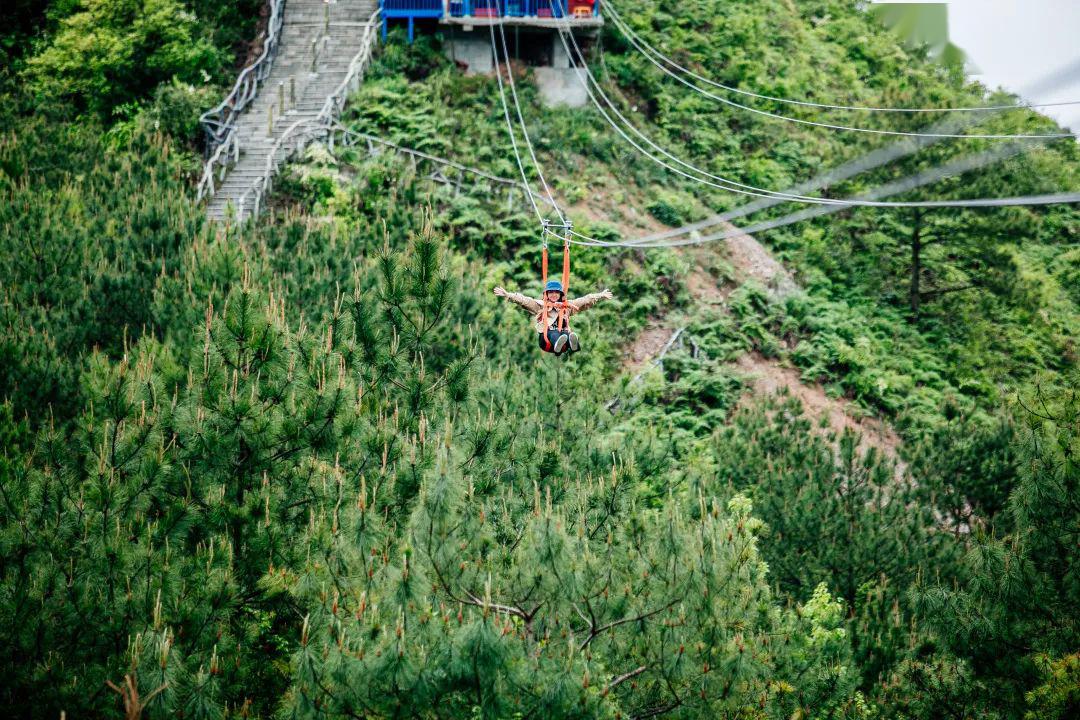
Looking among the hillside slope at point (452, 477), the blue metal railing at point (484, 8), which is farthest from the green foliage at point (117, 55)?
the blue metal railing at point (484, 8)

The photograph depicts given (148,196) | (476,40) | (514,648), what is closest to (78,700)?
(514,648)

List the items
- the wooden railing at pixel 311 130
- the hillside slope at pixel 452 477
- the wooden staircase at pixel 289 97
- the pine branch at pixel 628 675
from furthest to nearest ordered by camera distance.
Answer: the wooden staircase at pixel 289 97, the wooden railing at pixel 311 130, the pine branch at pixel 628 675, the hillside slope at pixel 452 477

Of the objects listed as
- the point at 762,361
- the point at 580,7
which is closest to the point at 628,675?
the point at 762,361

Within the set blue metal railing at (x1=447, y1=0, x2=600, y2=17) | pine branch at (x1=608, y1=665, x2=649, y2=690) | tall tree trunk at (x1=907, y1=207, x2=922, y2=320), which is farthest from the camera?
blue metal railing at (x1=447, y1=0, x2=600, y2=17)

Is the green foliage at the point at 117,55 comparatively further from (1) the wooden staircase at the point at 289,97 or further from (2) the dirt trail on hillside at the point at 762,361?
(2) the dirt trail on hillside at the point at 762,361

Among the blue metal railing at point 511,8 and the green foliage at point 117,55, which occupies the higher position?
the blue metal railing at point 511,8

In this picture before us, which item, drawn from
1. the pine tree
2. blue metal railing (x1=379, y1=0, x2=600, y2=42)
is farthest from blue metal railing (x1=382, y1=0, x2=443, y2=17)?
the pine tree

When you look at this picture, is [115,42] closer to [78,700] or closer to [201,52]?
[201,52]

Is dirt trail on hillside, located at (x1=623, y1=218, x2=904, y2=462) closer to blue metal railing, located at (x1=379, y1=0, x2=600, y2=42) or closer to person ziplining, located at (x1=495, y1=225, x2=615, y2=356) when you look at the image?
blue metal railing, located at (x1=379, y1=0, x2=600, y2=42)

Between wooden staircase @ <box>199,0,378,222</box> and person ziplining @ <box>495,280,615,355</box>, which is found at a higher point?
wooden staircase @ <box>199,0,378,222</box>
